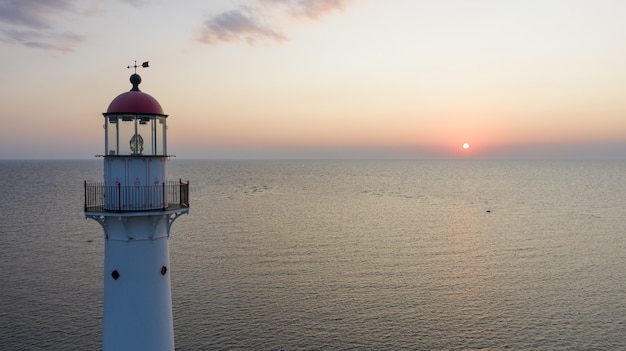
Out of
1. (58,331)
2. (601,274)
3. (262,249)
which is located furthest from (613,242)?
(58,331)

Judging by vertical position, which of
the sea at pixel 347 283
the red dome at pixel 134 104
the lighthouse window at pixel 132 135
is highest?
the red dome at pixel 134 104

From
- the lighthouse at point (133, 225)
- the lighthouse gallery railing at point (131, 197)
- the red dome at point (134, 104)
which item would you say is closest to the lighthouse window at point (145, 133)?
the lighthouse at point (133, 225)

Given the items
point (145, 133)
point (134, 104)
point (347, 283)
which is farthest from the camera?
point (347, 283)

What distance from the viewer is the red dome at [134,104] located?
14164 millimetres

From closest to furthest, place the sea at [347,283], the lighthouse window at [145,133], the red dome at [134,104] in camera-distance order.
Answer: the red dome at [134,104] < the lighthouse window at [145,133] < the sea at [347,283]

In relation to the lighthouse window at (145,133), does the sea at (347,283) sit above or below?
below

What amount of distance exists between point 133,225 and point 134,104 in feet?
11.9

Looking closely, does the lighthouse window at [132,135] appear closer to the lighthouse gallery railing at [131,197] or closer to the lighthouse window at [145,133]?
the lighthouse window at [145,133]

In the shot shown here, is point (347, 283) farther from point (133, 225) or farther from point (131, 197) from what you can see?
point (131, 197)

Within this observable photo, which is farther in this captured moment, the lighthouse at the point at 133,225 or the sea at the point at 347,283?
the sea at the point at 347,283

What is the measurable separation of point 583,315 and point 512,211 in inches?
2421

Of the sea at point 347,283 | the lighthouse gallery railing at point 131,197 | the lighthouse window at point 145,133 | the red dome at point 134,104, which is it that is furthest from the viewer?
the sea at point 347,283

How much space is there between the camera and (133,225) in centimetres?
1413

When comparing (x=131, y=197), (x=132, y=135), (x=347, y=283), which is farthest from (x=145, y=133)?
(x=347, y=283)
